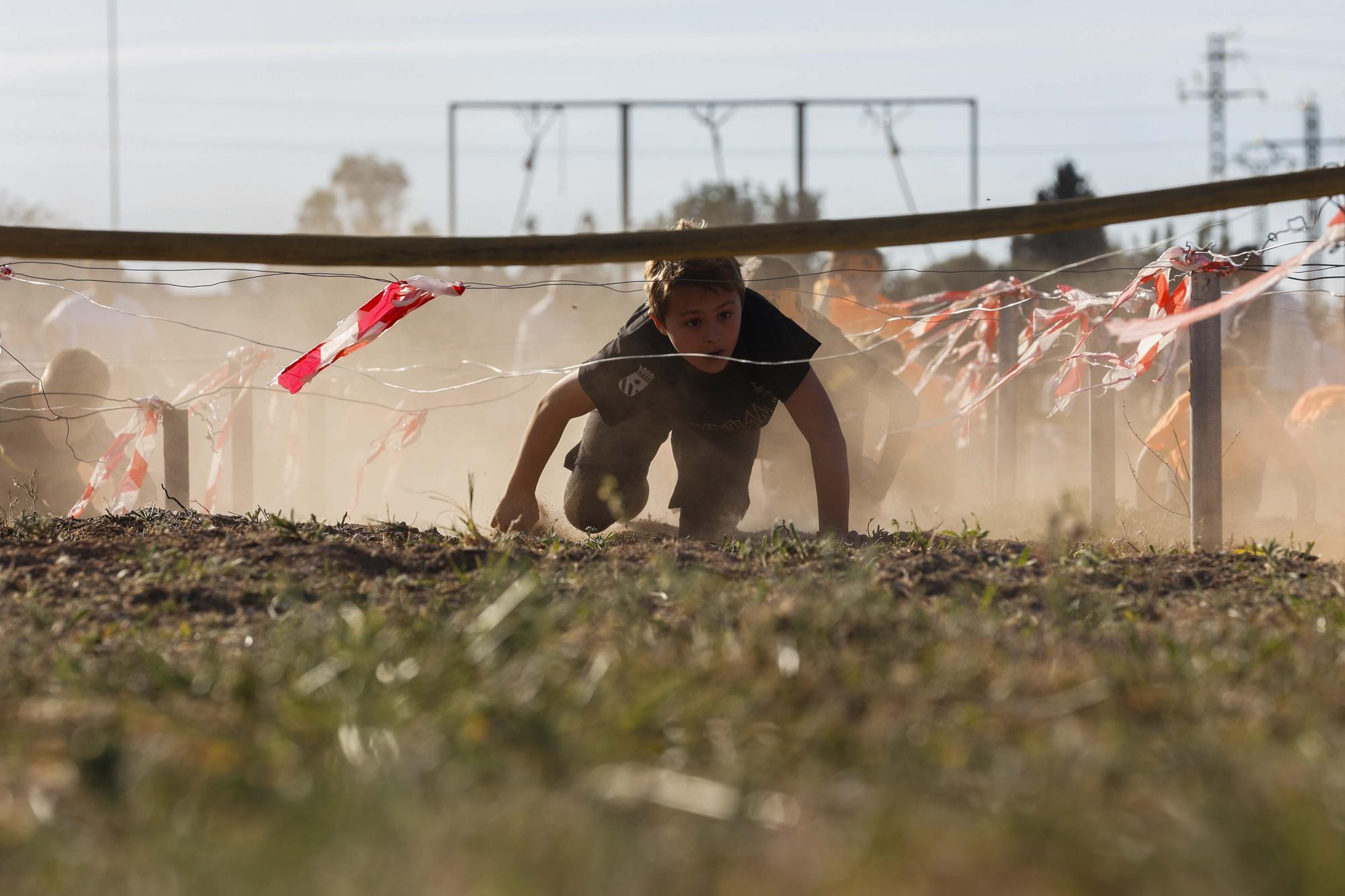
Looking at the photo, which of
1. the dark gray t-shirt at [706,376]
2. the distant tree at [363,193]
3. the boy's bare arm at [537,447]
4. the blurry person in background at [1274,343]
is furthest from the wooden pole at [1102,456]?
the distant tree at [363,193]

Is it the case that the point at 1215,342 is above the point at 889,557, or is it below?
above

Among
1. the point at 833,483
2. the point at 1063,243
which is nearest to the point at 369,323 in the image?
the point at 833,483

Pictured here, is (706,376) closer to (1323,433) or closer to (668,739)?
(668,739)

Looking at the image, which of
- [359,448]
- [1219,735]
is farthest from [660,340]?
[359,448]

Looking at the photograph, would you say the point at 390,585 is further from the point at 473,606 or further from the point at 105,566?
the point at 105,566

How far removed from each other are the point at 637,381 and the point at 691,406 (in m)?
0.31

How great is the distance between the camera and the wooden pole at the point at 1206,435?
16.2ft

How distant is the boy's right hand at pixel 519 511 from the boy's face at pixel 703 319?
871 millimetres

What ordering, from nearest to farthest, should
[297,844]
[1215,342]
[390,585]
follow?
[297,844] → [390,585] → [1215,342]

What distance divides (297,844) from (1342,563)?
299cm

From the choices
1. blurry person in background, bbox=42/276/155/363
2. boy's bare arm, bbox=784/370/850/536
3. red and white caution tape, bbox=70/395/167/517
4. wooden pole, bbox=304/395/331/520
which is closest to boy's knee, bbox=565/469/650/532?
boy's bare arm, bbox=784/370/850/536

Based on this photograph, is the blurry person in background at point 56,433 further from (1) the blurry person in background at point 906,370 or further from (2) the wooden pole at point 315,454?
(1) the blurry person in background at point 906,370

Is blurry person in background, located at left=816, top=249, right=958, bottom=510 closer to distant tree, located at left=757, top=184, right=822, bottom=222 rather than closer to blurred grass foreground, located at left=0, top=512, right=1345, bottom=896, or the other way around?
blurred grass foreground, located at left=0, top=512, right=1345, bottom=896

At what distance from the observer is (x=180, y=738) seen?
5.36 feet
